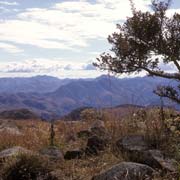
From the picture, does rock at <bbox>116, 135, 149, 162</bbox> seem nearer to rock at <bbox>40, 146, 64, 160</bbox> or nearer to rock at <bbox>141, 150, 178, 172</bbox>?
rock at <bbox>141, 150, 178, 172</bbox>

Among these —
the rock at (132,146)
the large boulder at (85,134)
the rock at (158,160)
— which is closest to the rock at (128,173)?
the rock at (158,160)

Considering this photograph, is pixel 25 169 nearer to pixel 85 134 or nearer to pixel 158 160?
pixel 158 160

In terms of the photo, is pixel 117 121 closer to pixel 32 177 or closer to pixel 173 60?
pixel 173 60

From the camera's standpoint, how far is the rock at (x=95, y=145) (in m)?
12.2

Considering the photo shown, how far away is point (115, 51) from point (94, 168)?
20.1 feet

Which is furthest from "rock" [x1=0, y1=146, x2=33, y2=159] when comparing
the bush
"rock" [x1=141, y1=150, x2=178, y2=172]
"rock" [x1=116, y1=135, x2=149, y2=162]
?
"rock" [x1=141, y1=150, x2=178, y2=172]

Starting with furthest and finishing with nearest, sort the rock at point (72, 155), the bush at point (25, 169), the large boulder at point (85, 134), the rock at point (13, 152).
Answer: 1. the large boulder at point (85, 134)
2. the rock at point (72, 155)
3. the rock at point (13, 152)
4. the bush at point (25, 169)

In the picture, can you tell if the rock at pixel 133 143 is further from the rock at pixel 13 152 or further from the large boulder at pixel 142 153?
the rock at pixel 13 152

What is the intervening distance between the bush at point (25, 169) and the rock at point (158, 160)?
87.1 inches

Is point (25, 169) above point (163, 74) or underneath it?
underneath

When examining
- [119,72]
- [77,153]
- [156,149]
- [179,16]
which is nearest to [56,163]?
[77,153]

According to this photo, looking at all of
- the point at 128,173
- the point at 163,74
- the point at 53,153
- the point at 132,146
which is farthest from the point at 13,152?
the point at 163,74

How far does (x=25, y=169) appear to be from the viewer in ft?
33.7

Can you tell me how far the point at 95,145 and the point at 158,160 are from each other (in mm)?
2923
